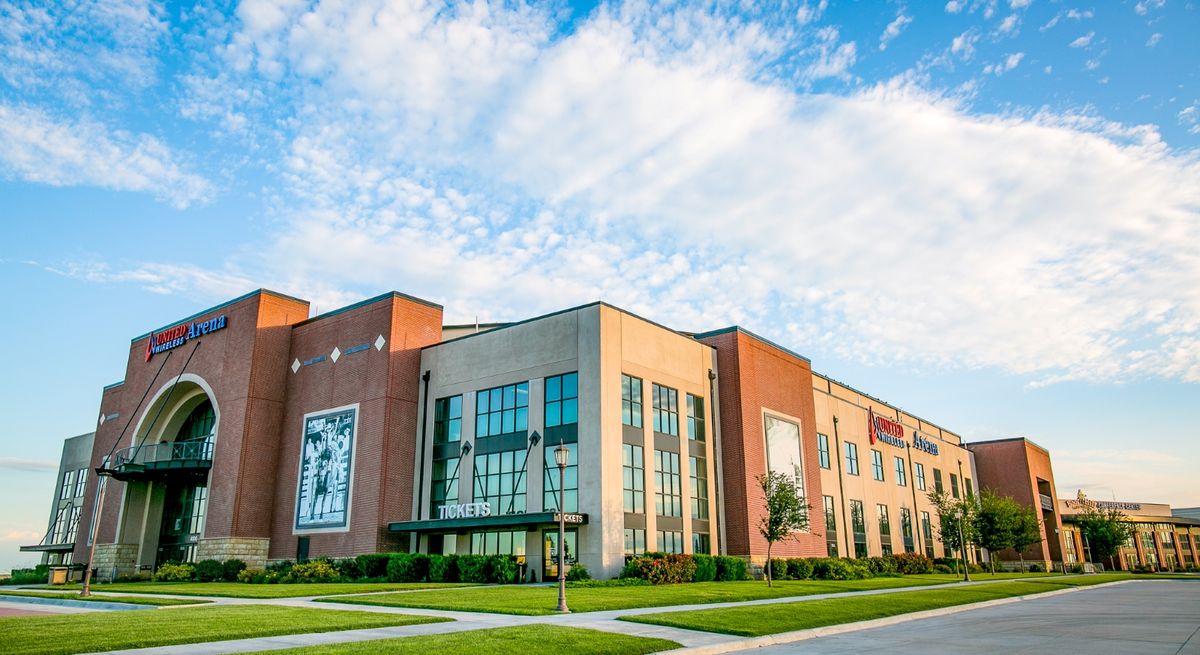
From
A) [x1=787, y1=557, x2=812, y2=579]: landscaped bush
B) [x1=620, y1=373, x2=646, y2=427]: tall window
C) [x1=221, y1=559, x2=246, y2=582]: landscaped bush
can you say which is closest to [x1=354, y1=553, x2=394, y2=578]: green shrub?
[x1=221, y1=559, x2=246, y2=582]: landscaped bush

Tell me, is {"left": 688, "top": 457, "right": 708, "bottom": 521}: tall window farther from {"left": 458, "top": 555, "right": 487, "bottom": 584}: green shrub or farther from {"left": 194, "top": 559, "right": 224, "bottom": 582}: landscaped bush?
{"left": 194, "top": 559, "right": 224, "bottom": 582}: landscaped bush

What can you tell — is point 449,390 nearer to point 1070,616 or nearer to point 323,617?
point 323,617

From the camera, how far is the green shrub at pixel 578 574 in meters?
33.4

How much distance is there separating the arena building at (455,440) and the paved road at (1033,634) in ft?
57.2

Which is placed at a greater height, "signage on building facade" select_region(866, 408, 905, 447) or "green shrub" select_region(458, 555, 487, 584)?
"signage on building facade" select_region(866, 408, 905, 447)

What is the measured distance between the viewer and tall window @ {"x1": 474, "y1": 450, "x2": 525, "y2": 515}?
38.4 metres

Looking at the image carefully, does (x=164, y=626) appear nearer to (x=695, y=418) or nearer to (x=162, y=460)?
(x=695, y=418)

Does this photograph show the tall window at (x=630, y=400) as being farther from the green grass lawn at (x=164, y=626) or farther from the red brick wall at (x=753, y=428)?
the green grass lawn at (x=164, y=626)

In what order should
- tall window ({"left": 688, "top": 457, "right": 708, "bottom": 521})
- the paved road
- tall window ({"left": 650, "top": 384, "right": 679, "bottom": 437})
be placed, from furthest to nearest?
tall window ({"left": 688, "top": 457, "right": 708, "bottom": 521}), tall window ({"left": 650, "top": 384, "right": 679, "bottom": 437}), the paved road

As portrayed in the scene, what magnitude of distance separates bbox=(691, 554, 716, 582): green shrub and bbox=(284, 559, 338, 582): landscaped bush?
55.9 ft

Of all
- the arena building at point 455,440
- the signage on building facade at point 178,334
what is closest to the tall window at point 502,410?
the arena building at point 455,440

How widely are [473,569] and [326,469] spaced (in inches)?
508

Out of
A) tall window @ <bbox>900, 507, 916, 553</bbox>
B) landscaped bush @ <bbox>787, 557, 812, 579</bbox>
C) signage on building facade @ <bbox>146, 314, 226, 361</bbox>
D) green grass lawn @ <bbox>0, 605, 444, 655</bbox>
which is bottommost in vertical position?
green grass lawn @ <bbox>0, 605, 444, 655</bbox>

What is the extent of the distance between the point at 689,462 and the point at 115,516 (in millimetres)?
37729
